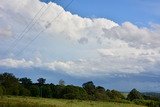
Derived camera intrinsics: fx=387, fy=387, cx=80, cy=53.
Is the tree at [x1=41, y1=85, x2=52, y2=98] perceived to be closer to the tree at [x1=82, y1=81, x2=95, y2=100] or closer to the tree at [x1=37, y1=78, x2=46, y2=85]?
the tree at [x1=82, y1=81, x2=95, y2=100]

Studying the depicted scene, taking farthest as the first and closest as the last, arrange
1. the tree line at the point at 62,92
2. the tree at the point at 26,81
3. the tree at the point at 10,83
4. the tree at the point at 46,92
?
the tree at the point at 26,81
the tree at the point at 46,92
the tree at the point at 10,83
the tree line at the point at 62,92

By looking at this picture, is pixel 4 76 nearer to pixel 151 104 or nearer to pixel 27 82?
pixel 27 82

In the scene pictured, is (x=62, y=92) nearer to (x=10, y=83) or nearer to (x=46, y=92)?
(x=46, y=92)

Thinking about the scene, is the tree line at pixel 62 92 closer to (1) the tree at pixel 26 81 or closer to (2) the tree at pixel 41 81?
(1) the tree at pixel 26 81

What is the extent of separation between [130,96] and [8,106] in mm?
76647

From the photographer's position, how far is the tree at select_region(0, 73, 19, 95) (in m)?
110

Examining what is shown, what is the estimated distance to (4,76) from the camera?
120 m

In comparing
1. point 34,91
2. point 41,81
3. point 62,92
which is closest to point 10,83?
point 34,91

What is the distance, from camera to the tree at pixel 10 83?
110 metres

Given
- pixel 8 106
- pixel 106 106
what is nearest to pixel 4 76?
pixel 106 106

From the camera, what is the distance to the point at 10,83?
114562 millimetres

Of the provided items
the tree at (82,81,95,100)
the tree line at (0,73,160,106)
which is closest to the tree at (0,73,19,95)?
the tree line at (0,73,160,106)

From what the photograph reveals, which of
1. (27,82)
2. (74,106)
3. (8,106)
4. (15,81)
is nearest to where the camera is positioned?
(8,106)

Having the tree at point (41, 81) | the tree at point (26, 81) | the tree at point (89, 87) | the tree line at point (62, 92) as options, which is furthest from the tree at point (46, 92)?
the tree at point (41, 81)
